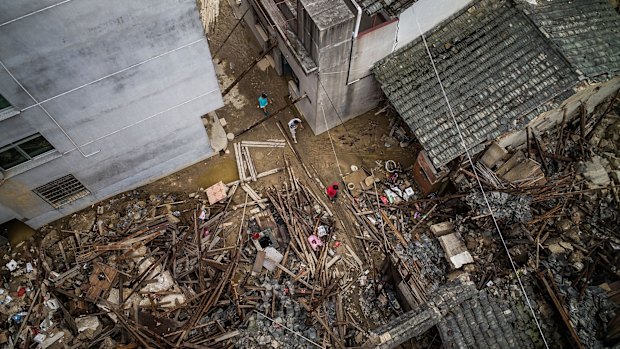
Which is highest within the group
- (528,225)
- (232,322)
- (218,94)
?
(218,94)

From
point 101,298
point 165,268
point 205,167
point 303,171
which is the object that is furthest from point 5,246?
point 303,171

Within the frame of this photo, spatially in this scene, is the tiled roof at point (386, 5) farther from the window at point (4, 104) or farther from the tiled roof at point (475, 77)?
the window at point (4, 104)

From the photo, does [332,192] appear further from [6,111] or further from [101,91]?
[6,111]

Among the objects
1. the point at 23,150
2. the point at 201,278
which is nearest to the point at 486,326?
the point at 201,278

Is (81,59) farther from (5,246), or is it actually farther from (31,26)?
(5,246)

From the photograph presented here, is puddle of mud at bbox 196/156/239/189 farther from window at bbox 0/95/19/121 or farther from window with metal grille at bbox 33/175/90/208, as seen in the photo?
window at bbox 0/95/19/121

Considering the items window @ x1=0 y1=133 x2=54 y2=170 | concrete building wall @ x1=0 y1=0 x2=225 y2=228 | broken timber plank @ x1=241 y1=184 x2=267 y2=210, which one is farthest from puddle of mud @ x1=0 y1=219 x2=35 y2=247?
broken timber plank @ x1=241 y1=184 x2=267 y2=210

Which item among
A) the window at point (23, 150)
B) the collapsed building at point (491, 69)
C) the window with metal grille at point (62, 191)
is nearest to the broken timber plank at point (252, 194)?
the window with metal grille at point (62, 191)
